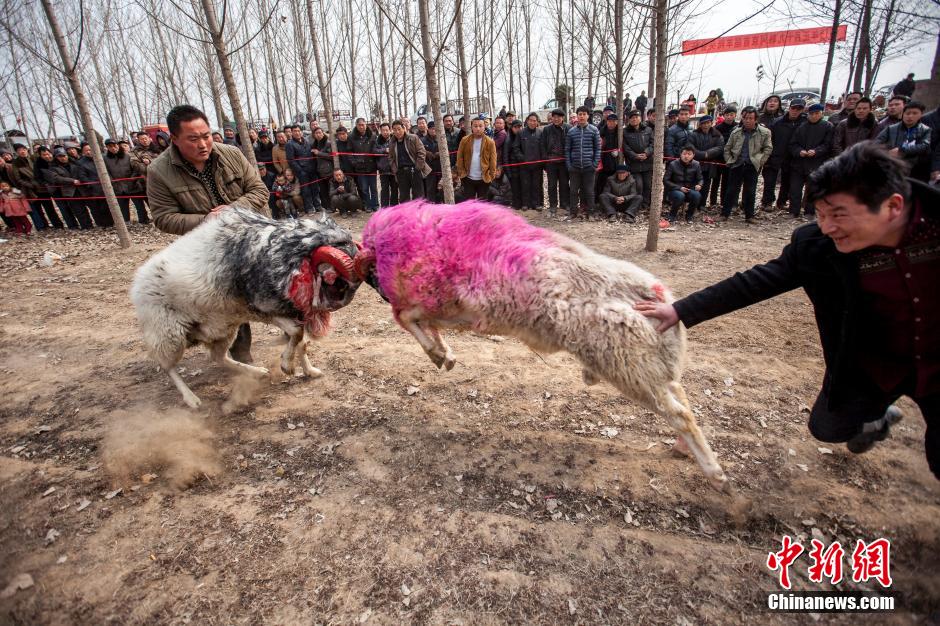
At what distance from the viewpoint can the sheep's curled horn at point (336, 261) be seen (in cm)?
315

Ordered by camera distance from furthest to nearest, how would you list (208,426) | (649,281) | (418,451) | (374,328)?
(374,328) < (208,426) < (418,451) < (649,281)

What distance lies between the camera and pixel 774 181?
939 centimetres

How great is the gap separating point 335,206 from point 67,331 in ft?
24.2

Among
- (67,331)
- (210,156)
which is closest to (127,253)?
(67,331)

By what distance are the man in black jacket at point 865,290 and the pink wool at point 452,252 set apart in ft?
2.54

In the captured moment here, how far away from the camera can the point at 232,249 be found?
11.0ft

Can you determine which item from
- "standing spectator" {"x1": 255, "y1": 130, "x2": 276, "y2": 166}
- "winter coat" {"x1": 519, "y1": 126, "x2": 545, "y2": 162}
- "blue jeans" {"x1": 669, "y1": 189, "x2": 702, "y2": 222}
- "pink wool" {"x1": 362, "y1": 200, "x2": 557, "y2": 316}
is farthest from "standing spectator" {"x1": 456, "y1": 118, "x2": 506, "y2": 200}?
"pink wool" {"x1": 362, "y1": 200, "x2": 557, "y2": 316}

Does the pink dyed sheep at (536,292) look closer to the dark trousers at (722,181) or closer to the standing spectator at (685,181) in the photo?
the standing spectator at (685,181)

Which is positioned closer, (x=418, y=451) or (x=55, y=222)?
(x=418, y=451)

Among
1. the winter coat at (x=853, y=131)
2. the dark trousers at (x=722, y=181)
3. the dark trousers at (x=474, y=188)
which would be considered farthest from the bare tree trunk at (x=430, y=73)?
the winter coat at (x=853, y=131)

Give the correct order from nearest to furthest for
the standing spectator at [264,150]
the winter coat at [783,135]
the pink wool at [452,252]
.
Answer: the pink wool at [452,252], the winter coat at [783,135], the standing spectator at [264,150]

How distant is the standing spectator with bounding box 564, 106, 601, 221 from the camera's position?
942 cm

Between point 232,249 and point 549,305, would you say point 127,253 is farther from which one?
point 549,305

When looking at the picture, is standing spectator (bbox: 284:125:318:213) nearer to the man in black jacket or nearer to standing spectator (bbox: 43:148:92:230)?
standing spectator (bbox: 43:148:92:230)
